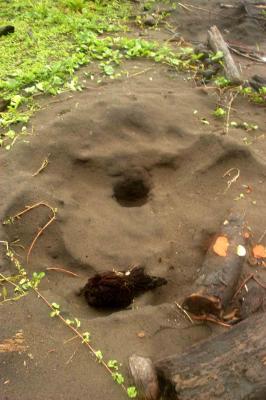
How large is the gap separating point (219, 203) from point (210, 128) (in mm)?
827

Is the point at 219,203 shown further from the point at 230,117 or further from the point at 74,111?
the point at 74,111

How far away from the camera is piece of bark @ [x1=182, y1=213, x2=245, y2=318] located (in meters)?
2.55

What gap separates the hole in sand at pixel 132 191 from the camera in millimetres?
3594

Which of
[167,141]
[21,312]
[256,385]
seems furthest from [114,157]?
[256,385]

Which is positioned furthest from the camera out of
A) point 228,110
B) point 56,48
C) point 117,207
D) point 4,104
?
point 56,48

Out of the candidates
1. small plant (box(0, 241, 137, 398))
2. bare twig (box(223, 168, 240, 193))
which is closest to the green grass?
small plant (box(0, 241, 137, 398))

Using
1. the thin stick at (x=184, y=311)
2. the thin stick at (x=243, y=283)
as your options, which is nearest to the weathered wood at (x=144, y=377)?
the thin stick at (x=184, y=311)

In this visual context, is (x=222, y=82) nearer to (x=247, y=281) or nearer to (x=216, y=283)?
(x=247, y=281)

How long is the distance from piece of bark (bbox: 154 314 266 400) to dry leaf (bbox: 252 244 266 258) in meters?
Result: 0.71

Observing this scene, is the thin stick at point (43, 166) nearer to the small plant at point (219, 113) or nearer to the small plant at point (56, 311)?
the small plant at point (56, 311)

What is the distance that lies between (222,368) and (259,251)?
3.43 ft

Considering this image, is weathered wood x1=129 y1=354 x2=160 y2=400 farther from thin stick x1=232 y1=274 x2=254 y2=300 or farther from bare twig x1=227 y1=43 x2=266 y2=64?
bare twig x1=227 y1=43 x2=266 y2=64

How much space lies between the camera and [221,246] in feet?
9.11

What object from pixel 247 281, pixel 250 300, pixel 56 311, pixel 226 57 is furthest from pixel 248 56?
pixel 56 311
